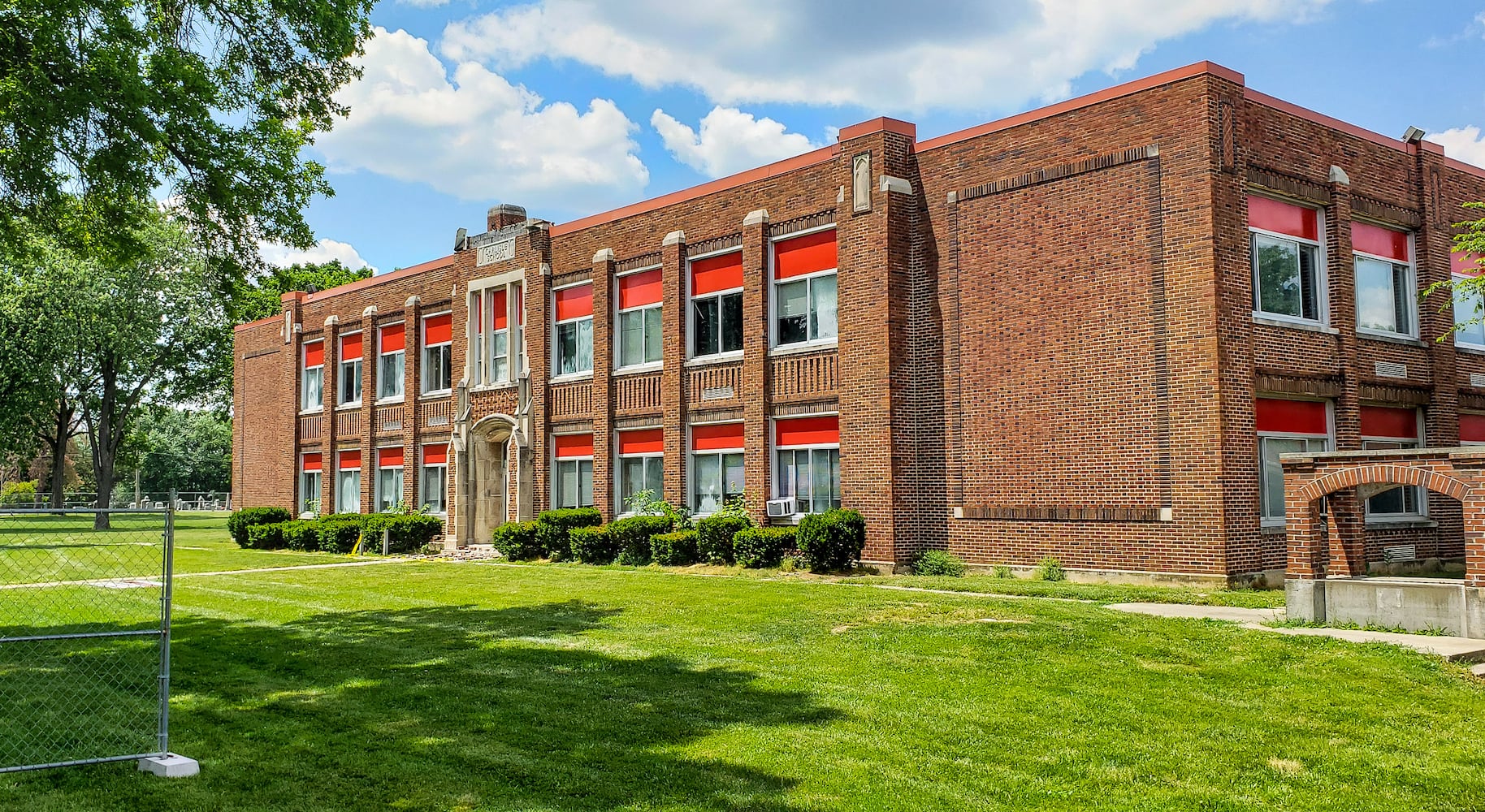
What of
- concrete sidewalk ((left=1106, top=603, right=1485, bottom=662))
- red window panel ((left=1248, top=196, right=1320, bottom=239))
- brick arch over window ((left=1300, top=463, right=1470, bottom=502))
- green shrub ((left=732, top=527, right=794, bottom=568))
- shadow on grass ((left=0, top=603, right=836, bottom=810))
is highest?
red window panel ((left=1248, top=196, right=1320, bottom=239))

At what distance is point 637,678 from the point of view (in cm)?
1005

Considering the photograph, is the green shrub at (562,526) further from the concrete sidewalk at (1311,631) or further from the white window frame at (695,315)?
the concrete sidewalk at (1311,631)

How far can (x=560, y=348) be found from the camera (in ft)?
91.5

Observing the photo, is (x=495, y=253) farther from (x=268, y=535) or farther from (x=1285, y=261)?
(x=1285, y=261)

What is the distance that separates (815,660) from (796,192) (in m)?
13.2

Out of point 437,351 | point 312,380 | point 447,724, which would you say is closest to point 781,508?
point 447,724

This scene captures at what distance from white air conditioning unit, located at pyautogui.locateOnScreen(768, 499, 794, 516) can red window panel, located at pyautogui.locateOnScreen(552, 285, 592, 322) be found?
25.4 ft

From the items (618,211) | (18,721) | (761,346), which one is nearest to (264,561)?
(618,211)

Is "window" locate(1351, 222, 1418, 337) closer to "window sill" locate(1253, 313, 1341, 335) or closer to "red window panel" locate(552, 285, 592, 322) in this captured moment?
"window sill" locate(1253, 313, 1341, 335)

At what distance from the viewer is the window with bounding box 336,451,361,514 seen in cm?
3503

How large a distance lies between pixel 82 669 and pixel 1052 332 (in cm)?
1469

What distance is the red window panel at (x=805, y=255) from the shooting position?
21.7 meters

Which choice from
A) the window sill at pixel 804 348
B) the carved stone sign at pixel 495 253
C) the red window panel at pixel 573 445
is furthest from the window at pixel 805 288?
the carved stone sign at pixel 495 253

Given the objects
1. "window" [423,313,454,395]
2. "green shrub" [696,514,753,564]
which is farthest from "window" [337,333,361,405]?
"green shrub" [696,514,753,564]
